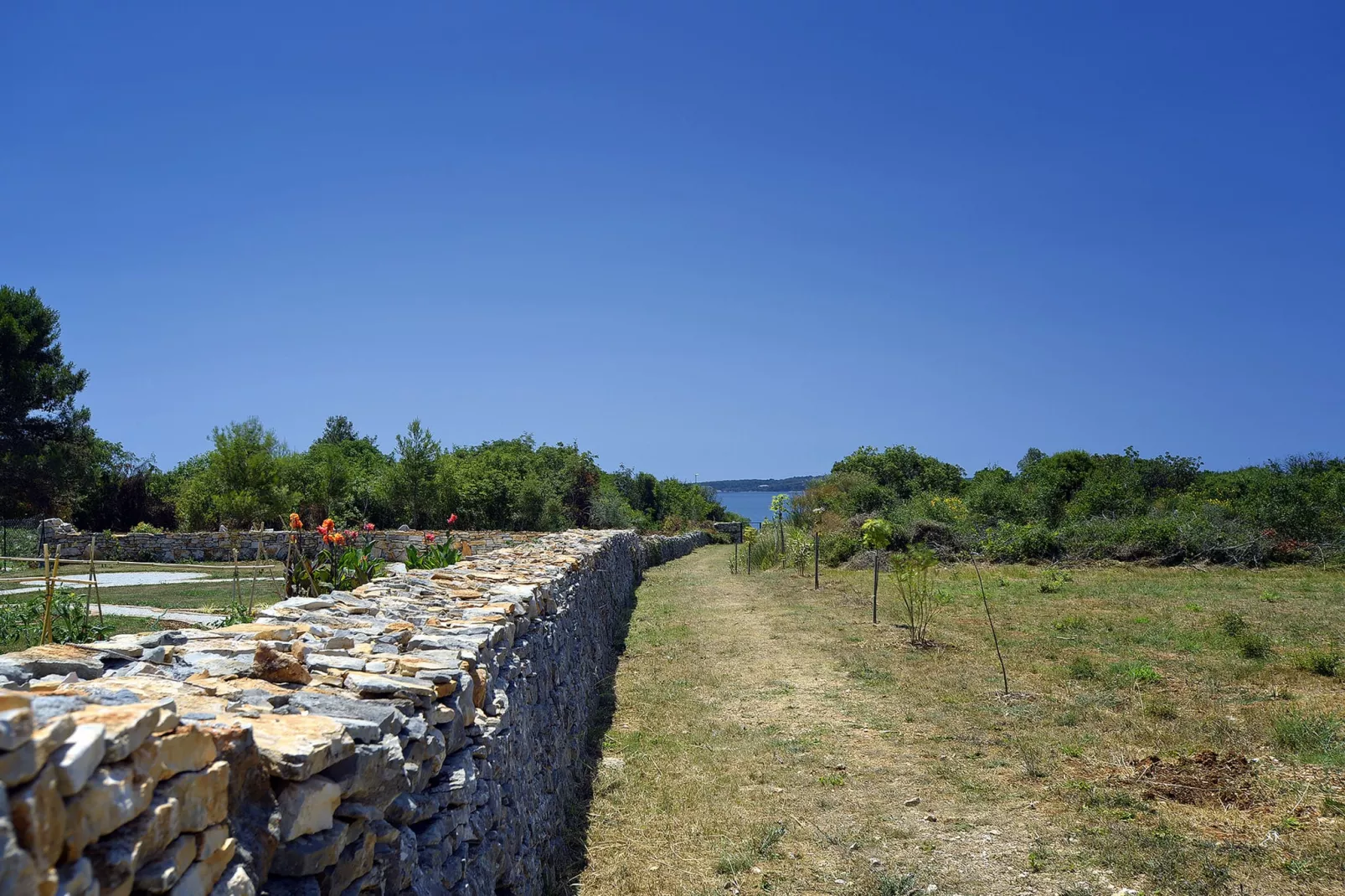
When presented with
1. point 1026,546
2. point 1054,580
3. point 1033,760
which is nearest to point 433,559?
point 1033,760

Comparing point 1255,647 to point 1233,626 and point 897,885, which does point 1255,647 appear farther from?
point 897,885

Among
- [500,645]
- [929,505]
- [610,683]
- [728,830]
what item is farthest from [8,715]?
[929,505]

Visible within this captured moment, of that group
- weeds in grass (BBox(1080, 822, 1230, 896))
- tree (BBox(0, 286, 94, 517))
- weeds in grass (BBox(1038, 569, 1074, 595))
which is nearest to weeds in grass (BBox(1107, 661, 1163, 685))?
weeds in grass (BBox(1080, 822, 1230, 896))

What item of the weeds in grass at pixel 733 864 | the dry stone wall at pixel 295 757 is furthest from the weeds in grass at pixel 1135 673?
the dry stone wall at pixel 295 757

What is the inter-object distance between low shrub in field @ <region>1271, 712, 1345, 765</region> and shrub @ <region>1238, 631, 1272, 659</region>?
301 cm

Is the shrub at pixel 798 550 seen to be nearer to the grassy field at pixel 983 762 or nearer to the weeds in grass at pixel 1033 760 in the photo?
the grassy field at pixel 983 762

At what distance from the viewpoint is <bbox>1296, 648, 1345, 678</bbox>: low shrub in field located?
9508 millimetres

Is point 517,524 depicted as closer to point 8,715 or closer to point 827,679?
point 827,679

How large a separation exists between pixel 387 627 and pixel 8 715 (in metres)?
3.09

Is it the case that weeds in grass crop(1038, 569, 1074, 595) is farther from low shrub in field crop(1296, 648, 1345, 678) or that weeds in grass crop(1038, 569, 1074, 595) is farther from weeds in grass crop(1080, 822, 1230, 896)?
weeds in grass crop(1080, 822, 1230, 896)

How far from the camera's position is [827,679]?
34.3 feet

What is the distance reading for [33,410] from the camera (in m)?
31.1

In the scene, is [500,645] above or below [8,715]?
below

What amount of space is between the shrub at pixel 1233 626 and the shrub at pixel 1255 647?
0.70 meters
